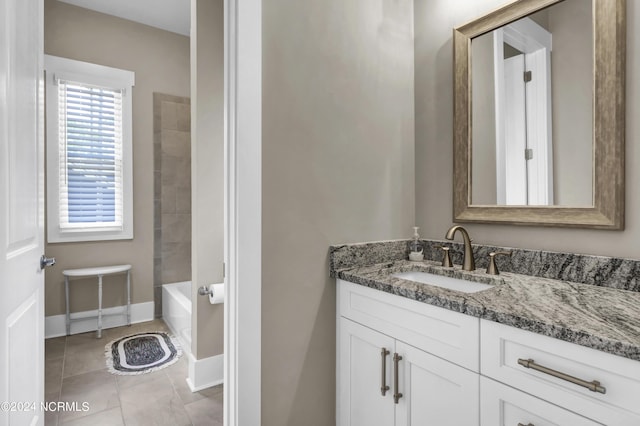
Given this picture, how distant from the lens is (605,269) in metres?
1.18

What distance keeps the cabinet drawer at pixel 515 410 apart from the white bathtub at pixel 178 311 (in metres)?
2.27

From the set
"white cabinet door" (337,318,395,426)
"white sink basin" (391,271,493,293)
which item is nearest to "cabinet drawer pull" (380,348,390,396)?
"white cabinet door" (337,318,395,426)

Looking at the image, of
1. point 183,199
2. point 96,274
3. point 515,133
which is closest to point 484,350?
point 515,133

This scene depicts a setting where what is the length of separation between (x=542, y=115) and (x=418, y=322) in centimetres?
99

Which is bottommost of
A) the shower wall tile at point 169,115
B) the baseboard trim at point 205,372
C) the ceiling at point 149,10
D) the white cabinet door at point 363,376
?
the baseboard trim at point 205,372

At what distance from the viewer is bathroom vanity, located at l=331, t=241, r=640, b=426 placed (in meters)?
0.76

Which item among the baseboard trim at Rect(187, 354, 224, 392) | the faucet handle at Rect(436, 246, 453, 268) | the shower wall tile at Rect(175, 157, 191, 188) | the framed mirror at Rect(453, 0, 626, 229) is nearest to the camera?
the framed mirror at Rect(453, 0, 626, 229)

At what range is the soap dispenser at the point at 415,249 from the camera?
173 cm

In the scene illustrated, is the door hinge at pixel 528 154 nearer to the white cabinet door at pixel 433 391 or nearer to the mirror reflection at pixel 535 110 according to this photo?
the mirror reflection at pixel 535 110

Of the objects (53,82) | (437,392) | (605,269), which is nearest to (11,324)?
(437,392)

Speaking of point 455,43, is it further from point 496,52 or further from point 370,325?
point 370,325

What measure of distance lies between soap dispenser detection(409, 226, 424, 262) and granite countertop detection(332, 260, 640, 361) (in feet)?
0.91

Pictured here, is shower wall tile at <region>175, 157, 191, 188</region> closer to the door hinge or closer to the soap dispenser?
the soap dispenser

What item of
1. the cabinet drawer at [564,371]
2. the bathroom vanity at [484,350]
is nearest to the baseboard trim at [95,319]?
the bathroom vanity at [484,350]
